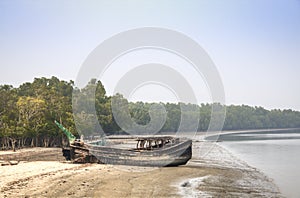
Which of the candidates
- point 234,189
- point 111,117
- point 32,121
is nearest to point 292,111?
point 111,117

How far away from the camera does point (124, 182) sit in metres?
17.6

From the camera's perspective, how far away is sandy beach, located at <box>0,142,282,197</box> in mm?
14719

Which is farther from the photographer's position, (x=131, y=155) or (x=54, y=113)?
(x=54, y=113)

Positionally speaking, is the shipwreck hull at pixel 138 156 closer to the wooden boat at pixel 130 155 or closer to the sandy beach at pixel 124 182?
the wooden boat at pixel 130 155

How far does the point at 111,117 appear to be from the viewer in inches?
2534

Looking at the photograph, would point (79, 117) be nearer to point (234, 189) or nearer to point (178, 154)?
point (178, 154)

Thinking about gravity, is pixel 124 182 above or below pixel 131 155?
below

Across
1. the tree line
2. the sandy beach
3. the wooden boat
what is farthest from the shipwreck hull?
the tree line

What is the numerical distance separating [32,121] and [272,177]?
30838 mm

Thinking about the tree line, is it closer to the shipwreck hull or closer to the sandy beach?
the shipwreck hull

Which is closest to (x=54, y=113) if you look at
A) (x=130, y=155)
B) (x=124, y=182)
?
(x=130, y=155)

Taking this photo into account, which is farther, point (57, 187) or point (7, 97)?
point (7, 97)

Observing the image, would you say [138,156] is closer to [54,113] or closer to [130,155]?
[130,155]

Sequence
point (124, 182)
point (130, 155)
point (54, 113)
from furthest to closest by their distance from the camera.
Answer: point (54, 113)
point (130, 155)
point (124, 182)
